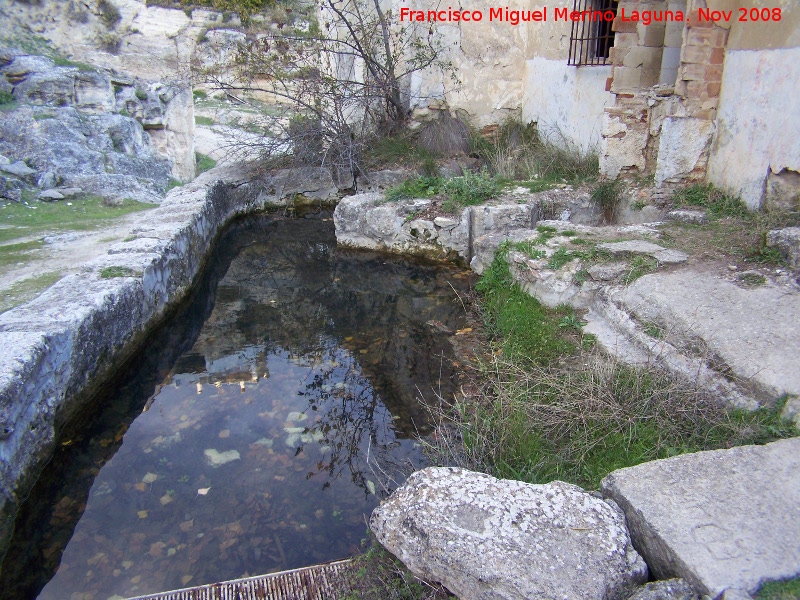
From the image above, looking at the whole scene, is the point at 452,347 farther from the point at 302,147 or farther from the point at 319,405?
the point at 302,147

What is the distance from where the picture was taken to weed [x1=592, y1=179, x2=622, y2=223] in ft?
21.4

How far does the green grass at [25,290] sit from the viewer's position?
4539 millimetres

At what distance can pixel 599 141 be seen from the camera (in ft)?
23.7

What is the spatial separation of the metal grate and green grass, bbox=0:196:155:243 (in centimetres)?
511

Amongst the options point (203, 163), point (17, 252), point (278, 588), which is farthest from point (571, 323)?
point (203, 163)

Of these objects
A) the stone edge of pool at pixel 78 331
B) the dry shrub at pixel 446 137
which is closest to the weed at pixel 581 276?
the stone edge of pool at pixel 78 331

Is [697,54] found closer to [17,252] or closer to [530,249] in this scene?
[530,249]

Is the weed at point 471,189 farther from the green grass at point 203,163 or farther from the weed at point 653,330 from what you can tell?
the green grass at point 203,163

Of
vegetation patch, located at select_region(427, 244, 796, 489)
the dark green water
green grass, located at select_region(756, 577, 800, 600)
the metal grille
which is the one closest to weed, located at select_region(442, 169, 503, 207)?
the dark green water

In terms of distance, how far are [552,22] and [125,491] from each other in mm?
7728

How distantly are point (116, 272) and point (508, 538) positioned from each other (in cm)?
380

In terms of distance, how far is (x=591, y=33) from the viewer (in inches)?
300

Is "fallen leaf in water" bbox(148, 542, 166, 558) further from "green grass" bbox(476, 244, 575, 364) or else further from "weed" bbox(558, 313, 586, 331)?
"weed" bbox(558, 313, 586, 331)

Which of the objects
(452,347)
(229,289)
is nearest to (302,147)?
(229,289)
